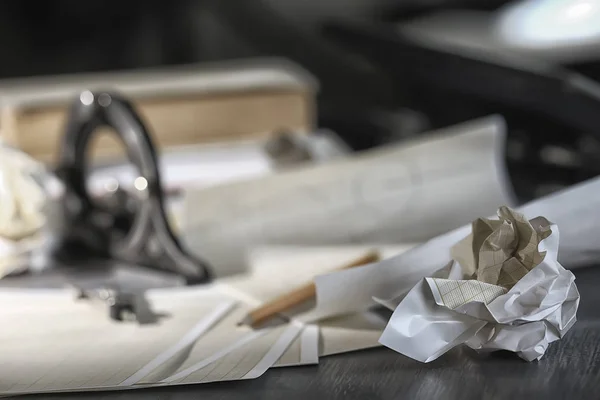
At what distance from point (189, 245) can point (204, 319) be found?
A: 22 cm

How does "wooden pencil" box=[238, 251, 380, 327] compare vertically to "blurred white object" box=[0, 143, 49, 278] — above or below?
below

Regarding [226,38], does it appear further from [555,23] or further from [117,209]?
[555,23]

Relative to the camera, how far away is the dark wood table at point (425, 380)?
421 mm

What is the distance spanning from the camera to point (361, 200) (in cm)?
79

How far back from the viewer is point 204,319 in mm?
559

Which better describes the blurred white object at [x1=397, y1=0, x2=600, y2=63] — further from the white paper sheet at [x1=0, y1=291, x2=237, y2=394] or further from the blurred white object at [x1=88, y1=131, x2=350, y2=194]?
the white paper sheet at [x1=0, y1=291, x2=237, y2=394]

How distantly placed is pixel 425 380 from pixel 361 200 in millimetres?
359

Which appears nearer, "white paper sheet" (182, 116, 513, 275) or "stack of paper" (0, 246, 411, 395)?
"stack of paper" (0, 246, 411, 395)

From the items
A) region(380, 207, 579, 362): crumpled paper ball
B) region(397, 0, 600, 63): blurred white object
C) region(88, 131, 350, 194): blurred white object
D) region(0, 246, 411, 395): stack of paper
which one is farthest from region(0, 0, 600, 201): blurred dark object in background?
region(380, 207, 579, 362): crumpled paper ball

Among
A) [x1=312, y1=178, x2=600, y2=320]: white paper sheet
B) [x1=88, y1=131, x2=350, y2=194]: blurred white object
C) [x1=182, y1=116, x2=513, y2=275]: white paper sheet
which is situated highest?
[x1=312, y1=178, x2=600, y2=320]: white paper sheet

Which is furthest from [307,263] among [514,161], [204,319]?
[514,161]

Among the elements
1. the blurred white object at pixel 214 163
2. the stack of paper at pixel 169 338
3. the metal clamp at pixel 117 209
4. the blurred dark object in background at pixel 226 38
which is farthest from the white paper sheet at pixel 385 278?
the blurred dark object in background at pixel 226 38

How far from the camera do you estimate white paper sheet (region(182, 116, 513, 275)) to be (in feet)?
2.53

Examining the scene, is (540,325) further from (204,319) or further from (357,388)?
(204,319)
